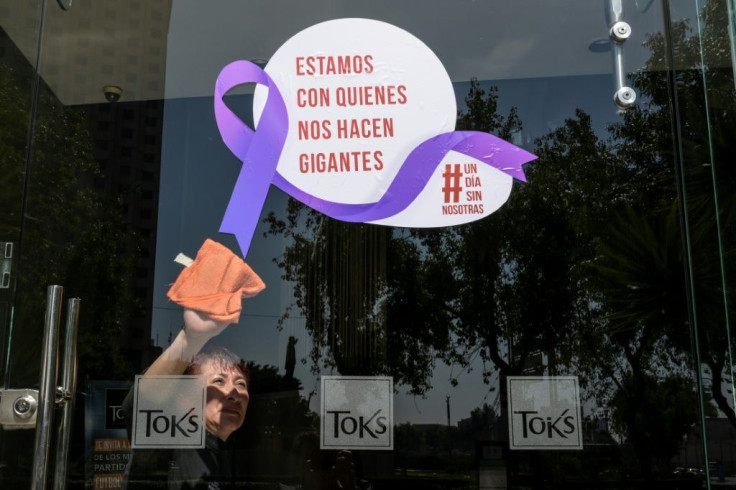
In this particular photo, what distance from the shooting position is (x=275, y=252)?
86.7 inches

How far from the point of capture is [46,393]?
195 cm

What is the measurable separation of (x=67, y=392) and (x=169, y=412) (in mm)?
285

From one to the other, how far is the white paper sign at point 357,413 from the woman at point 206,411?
238 mm

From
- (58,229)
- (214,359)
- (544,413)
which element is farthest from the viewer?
(58,229)

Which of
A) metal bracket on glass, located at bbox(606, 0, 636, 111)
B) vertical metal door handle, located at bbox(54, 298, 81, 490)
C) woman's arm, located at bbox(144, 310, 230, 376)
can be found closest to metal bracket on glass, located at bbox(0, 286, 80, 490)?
vertical metal door handle, located at bbox(54, 298, 81, 490)

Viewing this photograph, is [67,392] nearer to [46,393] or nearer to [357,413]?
[46,393]

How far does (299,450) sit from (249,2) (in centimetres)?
137

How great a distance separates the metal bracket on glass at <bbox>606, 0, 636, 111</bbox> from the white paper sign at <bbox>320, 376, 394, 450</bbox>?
103 centimetres

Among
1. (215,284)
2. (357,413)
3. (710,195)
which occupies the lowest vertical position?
(357,413)

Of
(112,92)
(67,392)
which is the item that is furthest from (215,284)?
(112,92)

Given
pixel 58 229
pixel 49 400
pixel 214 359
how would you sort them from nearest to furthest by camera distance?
pixel 49 400
pixel 214 359
pixel 58 229

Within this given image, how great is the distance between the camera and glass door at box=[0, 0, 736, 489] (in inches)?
81.0

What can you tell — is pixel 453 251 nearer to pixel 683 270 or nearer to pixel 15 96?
pixel 683 270

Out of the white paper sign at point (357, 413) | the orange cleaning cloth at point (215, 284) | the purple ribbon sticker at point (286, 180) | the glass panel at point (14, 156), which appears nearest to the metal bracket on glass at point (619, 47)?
the purple ribbon sticker at point (286, 180)
